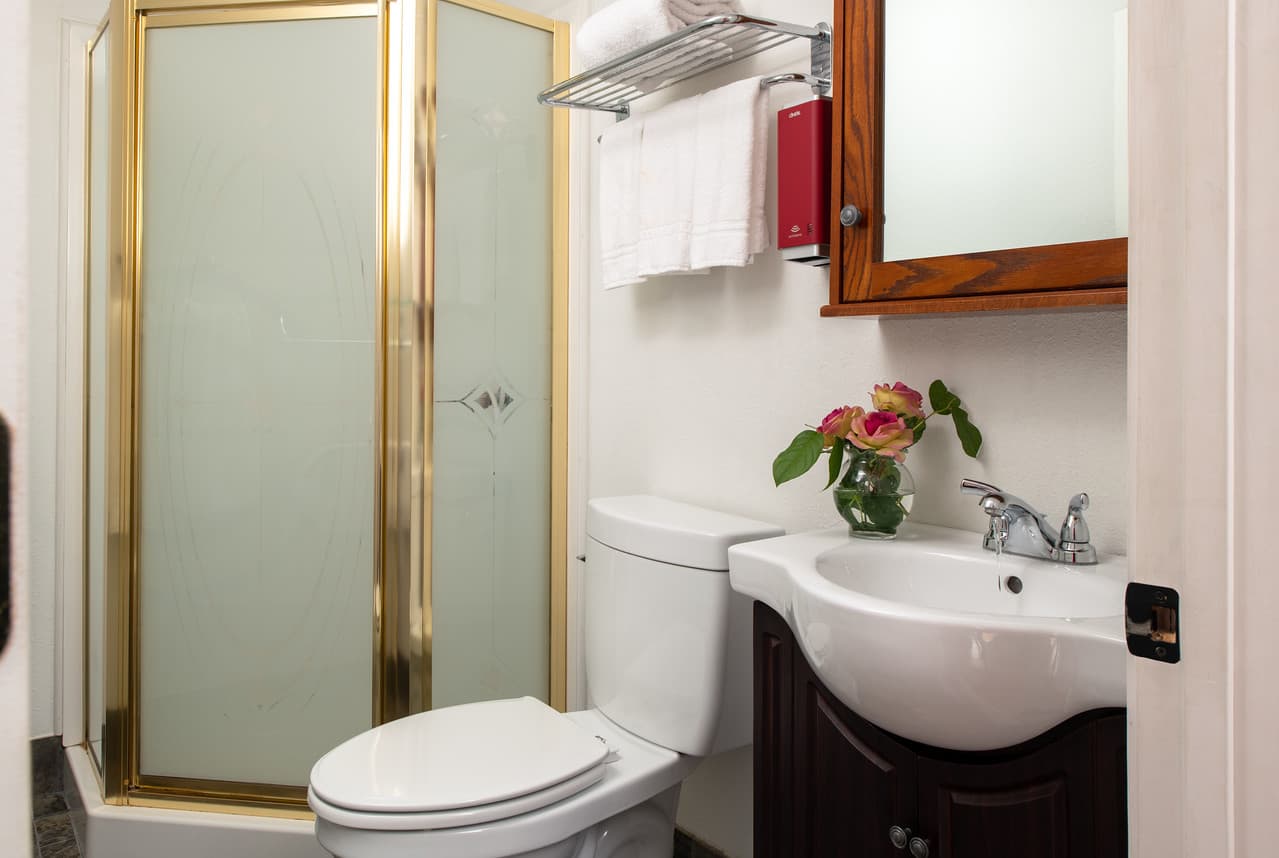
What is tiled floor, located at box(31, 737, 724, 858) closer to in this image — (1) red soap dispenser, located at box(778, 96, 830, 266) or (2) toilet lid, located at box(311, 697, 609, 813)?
(2) toilet lid, located at box(311, 697, 609, 813)

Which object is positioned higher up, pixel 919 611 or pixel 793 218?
pixel 793 218

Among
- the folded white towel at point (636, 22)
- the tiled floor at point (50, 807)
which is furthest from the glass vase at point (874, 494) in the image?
the tiled floor at point (50, 807)

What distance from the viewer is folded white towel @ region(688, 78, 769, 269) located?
1507 millimetres

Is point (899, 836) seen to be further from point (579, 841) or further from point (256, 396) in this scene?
point (256, 396)

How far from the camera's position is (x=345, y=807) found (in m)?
1.31

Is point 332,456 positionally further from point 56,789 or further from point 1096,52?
point 1096,52

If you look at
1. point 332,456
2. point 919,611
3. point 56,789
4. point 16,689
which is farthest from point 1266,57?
point 56,789

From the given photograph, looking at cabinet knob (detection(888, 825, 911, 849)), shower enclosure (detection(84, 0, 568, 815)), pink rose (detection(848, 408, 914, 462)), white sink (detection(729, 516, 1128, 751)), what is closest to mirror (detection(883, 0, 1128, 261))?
pink rose (detection(848, 408, 914, 462))

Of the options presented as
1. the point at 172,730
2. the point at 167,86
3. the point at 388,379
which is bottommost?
the point at 172,730

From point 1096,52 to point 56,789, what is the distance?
2750 millimetres

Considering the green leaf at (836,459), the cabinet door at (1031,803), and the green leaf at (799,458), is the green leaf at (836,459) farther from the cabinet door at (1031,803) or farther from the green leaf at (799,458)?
the cabinet door at (1031,803)

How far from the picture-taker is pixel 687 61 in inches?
65.8

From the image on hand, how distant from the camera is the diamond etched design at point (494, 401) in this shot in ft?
6.56

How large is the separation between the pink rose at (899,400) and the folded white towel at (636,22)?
29.3 inches
